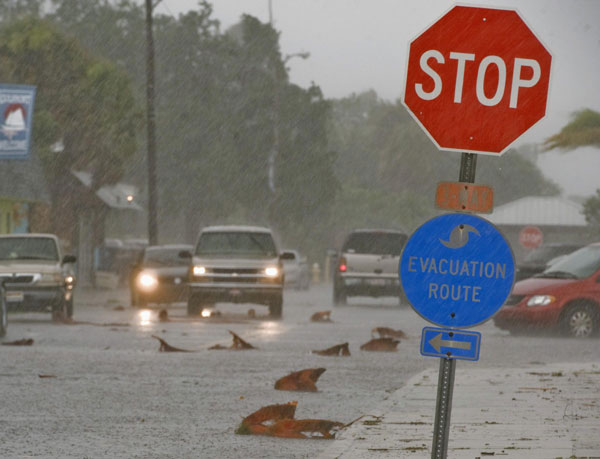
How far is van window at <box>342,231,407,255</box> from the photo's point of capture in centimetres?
3631

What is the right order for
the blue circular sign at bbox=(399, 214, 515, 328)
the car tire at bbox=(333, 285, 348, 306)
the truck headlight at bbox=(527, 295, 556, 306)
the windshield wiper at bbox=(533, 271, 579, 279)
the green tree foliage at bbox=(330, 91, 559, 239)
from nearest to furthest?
1. the blue circular sign at bbox=(399, 214, 515, 328)
2. the truck headlight at bbox=(527, 295, 556, 306)
3. the windshield wiper at bbox=(533, 271, 579, 279)
4. the car tire at bbox=(333, 285, 348, 306)
5. the green tree foliage at bbox=(330, 91, 559, 239)

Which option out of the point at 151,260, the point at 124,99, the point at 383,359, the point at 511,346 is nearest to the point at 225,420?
the point at 383,359

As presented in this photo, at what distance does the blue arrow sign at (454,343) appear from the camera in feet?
22.9

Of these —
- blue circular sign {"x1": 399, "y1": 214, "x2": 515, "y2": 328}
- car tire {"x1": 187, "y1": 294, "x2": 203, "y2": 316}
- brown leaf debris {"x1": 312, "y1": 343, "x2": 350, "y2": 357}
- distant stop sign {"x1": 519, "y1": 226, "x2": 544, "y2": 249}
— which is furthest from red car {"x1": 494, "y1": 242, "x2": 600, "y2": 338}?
distant stop sign {"x1": 519, "y1": 226, "x2": 544, "y2": 249}

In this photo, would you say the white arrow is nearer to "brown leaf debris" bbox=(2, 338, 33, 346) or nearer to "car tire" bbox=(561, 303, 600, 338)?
"brown leaf debris" bbox=(2, 338, 33, 346)

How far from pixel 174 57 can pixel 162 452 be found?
259 ft

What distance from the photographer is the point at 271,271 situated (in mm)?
28719

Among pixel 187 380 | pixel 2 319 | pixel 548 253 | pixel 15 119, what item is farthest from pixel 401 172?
pixel 187 380

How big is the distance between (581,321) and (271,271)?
7905 mm

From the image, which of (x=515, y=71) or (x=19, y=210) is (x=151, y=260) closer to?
(x=19, y=210)

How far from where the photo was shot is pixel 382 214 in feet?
335

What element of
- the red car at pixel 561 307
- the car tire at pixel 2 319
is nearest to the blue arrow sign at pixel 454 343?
the car tire at pixel 2 319

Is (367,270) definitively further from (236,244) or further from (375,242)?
(236,244)

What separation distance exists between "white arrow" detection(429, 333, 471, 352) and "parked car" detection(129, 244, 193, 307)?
26.0 m
